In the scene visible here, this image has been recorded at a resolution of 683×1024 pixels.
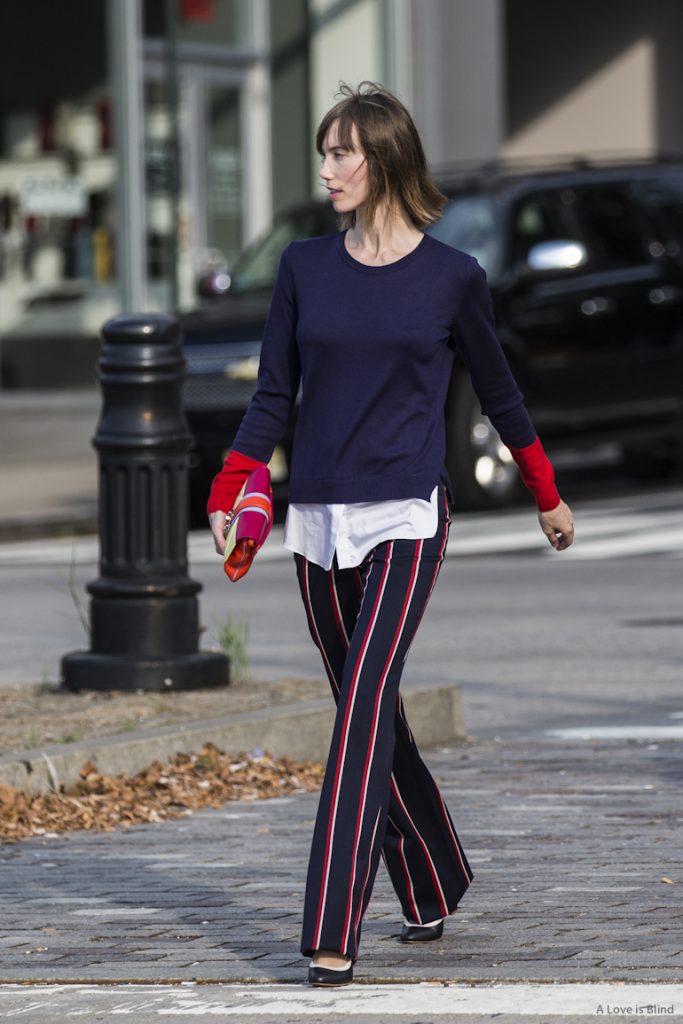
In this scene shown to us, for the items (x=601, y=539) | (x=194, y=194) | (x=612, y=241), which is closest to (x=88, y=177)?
(x=194, y=194)

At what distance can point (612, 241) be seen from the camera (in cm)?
1658

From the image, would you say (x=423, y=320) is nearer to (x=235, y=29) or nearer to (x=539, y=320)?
(x=539, y=320)

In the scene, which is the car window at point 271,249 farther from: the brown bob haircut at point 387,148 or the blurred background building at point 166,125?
Result: the brown bob haircut at point 387,148

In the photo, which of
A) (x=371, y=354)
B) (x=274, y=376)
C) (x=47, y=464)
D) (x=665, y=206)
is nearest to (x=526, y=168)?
(x=665, y=206)

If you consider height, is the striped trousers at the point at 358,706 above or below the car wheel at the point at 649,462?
above

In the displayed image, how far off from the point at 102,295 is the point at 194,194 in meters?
1.52

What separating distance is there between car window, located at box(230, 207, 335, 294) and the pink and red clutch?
11.6 metres

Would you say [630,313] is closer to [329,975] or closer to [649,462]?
[649,462]

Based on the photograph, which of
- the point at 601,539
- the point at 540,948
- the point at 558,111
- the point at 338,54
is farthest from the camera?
the point at 558,111

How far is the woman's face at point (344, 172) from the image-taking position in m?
4.44

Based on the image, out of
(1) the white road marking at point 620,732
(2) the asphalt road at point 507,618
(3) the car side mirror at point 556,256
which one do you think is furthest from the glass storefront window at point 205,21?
(1) the white road marking at point 620,732

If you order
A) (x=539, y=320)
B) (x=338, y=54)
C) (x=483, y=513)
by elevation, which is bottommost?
(x=483, y=513)

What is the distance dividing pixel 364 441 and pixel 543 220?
12.1 metres

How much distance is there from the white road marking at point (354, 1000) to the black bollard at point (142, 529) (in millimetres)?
3251
